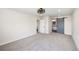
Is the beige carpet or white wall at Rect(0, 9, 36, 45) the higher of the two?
white wall at Rect(0, 9, 36, 45)

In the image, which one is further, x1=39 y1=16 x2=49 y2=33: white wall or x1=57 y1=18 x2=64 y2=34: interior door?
x1=57 y1=18 x2=64 y2=34: interior door

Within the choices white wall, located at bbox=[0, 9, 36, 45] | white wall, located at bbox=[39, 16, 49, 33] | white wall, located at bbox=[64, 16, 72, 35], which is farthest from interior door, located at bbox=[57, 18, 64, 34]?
white wall, located at bbox=[0, 9, 36, 45]

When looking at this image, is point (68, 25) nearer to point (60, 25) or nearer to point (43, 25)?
point (60, 25)

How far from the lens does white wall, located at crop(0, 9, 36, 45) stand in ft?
14.7

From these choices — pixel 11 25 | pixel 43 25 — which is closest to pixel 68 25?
pixel 43 25

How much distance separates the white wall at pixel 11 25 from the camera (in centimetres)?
449

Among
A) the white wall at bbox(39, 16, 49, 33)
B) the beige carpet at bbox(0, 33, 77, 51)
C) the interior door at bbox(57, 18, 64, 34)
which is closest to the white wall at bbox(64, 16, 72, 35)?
the interior door at bbox(57, 18, 64, 34)

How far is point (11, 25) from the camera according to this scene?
16.7 feet

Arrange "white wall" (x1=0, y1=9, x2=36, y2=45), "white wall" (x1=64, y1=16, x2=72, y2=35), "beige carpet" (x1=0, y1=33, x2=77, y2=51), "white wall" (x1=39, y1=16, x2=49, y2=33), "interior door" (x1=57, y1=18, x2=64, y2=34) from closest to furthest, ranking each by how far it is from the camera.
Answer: "beige carpet" (x1=0, y1=33, x2=77, y2=51)
"white wall" (x1=0, y1=9, x2=36, y2=45)
"white wall" (x1=64, y1=16, x2=72, y2=35)
"white wall" (x1=39, y1=16, x2=49, y2=33)
"interior door" (x1=57, y1=18, x2=64, y2=34)

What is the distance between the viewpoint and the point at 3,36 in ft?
14.8

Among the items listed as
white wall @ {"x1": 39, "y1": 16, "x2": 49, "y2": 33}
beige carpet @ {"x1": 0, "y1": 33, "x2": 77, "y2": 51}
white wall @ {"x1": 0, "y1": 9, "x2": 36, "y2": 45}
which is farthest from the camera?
white wall @ {"x1": 39, "y1": 16, "x2": 49, "y2": 33}

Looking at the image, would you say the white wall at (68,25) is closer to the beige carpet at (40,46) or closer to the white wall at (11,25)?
the beige carpet at (40,46)

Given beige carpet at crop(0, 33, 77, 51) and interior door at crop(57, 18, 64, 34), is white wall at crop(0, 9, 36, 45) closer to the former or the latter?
beige carpet at crop(0, 33, 77, 51)
